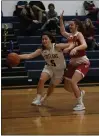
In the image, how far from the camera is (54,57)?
5848mm

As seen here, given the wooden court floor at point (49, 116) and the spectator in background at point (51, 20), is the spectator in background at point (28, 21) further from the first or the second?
the wooden court floor at point (49, 116)

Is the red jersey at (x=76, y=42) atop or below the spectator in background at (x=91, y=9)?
below

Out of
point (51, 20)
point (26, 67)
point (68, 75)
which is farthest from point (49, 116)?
point (51, 20)

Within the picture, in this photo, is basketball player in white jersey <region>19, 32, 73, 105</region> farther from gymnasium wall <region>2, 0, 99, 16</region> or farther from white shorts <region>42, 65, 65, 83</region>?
gymnasium wall <region>2, 0, 99, 16</region>

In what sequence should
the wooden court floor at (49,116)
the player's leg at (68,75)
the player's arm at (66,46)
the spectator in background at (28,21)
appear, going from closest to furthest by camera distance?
the wooden court floor at (49,116), the player's arm at (66,46), the player's leg at (68,75), the spectator in background at (28,21)

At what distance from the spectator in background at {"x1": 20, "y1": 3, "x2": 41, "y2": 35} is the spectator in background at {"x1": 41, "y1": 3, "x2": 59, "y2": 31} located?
32 centimetres

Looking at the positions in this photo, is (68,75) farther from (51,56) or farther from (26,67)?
(26,67)

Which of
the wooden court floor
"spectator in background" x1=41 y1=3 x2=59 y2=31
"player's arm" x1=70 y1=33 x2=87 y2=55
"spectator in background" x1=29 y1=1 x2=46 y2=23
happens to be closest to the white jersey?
"player's arm" x1=70 y1=33 x2=87 y2=55

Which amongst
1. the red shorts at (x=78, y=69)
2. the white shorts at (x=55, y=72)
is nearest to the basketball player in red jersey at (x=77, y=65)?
the red shorts at (x=78, y=69)

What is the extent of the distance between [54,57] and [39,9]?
5.50m

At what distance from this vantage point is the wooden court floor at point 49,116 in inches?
175

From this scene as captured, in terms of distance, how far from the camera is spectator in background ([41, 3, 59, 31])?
10992 mm

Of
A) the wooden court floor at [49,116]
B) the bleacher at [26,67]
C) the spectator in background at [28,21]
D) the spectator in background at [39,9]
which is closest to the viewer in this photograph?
the wooden court floor at [49,116]

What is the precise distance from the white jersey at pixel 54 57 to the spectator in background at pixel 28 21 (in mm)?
5132
